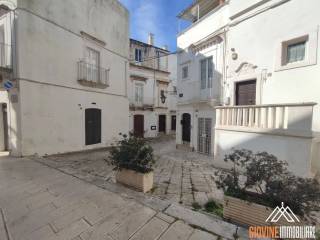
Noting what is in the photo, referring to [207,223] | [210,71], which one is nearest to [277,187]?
[207,223]

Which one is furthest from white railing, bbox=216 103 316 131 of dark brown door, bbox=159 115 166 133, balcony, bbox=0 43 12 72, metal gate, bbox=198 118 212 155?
dark brown door, bbox=159 115 166 133

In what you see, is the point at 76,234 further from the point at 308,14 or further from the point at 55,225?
the point at 308,14

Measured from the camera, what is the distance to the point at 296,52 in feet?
18.0

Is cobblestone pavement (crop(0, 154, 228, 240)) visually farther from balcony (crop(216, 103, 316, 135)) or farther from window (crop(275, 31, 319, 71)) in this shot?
window (crop(275, 31, 319, 71))

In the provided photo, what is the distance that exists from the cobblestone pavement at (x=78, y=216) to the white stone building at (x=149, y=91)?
11.2 meters

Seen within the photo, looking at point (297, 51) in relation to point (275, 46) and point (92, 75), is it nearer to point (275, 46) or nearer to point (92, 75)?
point (275, 46)

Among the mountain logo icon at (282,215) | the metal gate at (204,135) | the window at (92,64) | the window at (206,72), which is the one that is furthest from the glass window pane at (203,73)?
the mountain logo icon at (282,215)

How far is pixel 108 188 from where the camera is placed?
3.54 meters

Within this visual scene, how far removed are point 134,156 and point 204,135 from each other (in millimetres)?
5730

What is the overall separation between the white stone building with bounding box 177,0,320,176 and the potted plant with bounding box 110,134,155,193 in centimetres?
326

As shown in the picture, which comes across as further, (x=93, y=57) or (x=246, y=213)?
(x=93, y=57)

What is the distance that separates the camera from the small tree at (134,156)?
11.9 ft

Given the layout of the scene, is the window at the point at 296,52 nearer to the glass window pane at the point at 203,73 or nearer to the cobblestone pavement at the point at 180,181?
the glass window pane at the point at 203,73

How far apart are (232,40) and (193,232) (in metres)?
7.23
